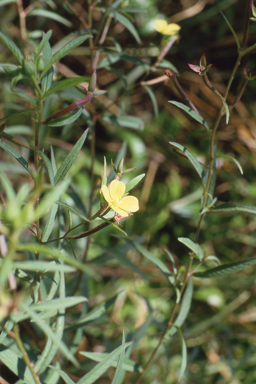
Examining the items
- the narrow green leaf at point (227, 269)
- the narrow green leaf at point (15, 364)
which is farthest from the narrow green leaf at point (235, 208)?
the narrow green leaf at point (15, 364)

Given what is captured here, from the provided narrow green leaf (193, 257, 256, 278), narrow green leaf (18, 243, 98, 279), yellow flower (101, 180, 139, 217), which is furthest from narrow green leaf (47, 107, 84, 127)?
narrow green leaf (193, 257, 256, 278)

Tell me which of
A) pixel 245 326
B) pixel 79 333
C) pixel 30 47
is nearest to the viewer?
pixel 79 333

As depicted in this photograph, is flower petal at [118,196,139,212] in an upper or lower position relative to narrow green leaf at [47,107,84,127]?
lower

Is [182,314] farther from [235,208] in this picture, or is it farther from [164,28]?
[164,28]

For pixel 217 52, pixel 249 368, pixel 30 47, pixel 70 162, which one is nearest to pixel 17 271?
pixel 70 162

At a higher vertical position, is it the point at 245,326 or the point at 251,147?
the point at 251,147

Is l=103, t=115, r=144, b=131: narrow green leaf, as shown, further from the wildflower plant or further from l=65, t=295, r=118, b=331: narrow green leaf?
l=65, t=295, r=118, b=331: narrow green leaf

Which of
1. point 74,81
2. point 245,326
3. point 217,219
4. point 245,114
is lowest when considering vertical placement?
point 245,326

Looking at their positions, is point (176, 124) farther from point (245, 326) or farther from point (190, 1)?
point (245, 326)
